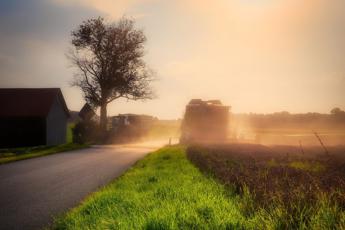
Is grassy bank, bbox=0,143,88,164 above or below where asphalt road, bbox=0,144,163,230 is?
above

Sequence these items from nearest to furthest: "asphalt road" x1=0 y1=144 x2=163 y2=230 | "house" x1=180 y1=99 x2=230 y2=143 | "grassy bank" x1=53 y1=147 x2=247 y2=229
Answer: "grassy bank" x1=53 y1=147 x2=247 y2=229
"asphalt road" x1=0 y1=144 x2=163 y2=230
"house" x1=180 y1=99 x2=230 y2=143

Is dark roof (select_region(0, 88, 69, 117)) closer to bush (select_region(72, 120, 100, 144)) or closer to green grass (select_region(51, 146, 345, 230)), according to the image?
bush (select_region(72, 120, 100, 144))

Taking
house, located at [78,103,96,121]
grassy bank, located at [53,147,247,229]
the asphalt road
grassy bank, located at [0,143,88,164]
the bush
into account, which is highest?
house, located at [78,103,96,121]

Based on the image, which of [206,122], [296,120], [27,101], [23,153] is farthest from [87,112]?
[296,120]

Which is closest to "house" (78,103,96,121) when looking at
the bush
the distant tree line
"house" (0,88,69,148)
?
"house" (0,88,69,148)

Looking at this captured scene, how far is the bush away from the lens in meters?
38.1

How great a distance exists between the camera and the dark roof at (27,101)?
37.5 m

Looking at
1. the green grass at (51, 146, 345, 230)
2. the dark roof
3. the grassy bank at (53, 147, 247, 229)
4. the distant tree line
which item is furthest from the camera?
the distant tree line

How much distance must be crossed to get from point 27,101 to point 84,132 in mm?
7120

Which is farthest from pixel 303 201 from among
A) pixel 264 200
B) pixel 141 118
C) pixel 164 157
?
pixel 141 118

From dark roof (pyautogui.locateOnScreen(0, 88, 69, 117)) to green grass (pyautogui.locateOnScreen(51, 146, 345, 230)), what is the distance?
31722mm

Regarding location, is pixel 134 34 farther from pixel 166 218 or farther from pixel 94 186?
pixel 166 218

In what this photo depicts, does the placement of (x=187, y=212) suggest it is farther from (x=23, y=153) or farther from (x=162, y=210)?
(x=23, y=153)

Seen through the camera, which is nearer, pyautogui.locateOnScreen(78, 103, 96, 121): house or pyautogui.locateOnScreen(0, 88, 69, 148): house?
pyautogui.locateOnScreen(0, 88, 69, 148): house
